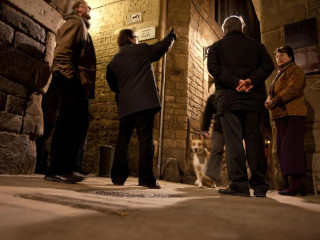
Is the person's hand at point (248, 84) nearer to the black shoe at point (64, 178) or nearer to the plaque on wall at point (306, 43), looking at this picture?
the plaque on wall at point (306, 43)

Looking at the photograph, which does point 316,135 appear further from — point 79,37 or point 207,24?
point 207,24

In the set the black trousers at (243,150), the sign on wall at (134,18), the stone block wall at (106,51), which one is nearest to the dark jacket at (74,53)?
the black trousers at (243,150)

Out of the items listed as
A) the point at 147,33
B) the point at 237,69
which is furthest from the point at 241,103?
the point at 147,33

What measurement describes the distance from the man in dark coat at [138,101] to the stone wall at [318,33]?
189cm

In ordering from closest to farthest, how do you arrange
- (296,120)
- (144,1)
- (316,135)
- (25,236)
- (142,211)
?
(25,236)
(142,211)
(296,120)
(316,135)
(144,1)

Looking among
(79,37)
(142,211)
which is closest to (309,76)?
(79,37)

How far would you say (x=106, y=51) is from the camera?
7.43m

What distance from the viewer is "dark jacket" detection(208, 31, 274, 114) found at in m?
2.33

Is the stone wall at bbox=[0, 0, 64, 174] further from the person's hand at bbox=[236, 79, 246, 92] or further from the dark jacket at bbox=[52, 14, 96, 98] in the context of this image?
the person's hand at bbox=[236, 79, 246, 92]

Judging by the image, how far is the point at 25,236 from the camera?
23.5 inches

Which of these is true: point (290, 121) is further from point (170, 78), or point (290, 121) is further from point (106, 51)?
point (106, 51)

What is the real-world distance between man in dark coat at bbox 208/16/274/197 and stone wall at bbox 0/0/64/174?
198 centimetres

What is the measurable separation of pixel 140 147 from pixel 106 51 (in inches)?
214

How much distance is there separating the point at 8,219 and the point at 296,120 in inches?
112
